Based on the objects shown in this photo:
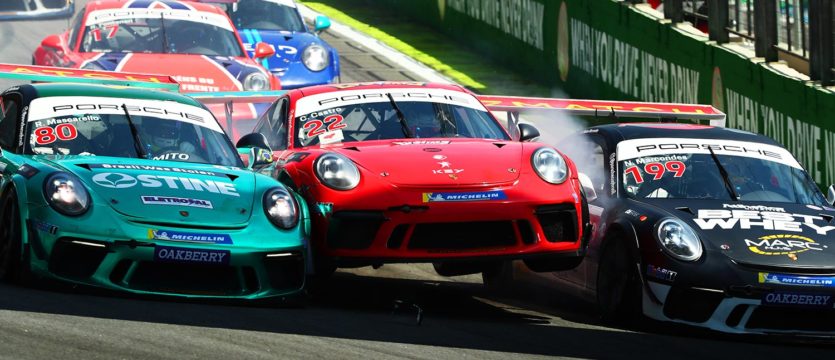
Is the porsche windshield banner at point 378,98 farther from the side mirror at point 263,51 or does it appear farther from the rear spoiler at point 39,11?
the rear spoiler at point 39,11

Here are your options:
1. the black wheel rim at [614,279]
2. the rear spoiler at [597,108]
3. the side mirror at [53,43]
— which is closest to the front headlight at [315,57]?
the side mirror at [53,43]

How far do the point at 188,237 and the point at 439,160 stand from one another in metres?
1.80

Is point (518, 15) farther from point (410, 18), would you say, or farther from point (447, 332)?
point (447, 332)

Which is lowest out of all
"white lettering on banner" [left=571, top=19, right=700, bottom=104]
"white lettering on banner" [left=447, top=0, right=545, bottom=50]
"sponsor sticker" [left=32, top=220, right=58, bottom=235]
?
"white lettering on banner" [left=447, top=0, right=545, bottom=50]

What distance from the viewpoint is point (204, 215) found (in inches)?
344

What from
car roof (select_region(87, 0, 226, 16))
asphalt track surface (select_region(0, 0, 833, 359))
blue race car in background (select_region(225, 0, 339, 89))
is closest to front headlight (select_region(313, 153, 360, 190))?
asphalt track surface (select_region(0, 0, 833, 359))

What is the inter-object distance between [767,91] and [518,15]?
758 cm

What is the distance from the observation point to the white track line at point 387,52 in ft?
72.0

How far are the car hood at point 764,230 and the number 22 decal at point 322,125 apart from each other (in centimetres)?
219

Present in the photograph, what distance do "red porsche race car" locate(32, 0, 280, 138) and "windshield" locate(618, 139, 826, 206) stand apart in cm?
514

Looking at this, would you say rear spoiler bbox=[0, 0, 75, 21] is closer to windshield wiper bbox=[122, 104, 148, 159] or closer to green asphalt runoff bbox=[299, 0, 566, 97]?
green asphalt runoff bbox=[299, 0, 566, 97]

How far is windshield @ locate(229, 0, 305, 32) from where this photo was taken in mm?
19183

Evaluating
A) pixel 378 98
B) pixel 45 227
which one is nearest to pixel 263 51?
pixel 378 98

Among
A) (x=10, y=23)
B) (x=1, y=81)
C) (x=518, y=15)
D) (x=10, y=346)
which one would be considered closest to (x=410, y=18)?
(x=518, y=15)
